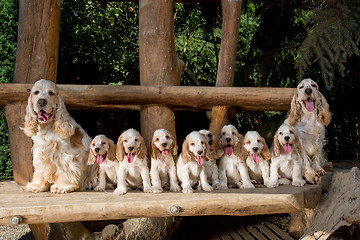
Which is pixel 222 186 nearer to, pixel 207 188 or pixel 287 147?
pixel 207 188

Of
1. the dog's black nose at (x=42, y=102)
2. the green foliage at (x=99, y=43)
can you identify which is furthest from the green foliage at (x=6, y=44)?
the dog's black nose at (x=42, y=102)

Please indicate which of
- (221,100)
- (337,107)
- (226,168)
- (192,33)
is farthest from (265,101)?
(192,33)

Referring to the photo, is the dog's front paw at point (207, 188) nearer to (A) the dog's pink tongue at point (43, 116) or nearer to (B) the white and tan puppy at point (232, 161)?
(B) the white and tan puppy at point (232, 161)

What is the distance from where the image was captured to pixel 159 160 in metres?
3.63

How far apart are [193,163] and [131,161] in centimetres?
69

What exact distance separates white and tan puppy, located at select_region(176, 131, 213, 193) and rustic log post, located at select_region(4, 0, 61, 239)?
6.41ft

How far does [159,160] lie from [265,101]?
5.63 feet

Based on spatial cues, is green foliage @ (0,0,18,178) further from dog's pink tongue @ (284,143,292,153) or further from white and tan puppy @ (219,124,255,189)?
dog's pink tongue @ (284,143,292,153)

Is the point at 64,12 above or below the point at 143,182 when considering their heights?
above

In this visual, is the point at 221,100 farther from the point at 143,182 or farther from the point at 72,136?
the point at 72,136

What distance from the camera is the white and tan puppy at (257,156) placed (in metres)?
3.72

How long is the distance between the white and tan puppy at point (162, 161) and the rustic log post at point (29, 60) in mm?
Result: 1661

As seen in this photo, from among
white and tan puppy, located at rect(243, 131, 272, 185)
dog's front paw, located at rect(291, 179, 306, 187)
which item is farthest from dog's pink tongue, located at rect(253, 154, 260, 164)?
dog's front paw, located at rect(291, 179, 306, 187)

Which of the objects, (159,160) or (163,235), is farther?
(163,235)
